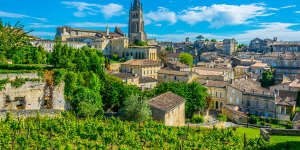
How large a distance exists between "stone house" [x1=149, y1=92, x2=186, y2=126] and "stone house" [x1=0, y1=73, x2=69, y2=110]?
8.28 m

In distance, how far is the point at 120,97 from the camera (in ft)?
100

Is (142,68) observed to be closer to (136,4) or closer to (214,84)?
(214,84)

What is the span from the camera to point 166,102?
23922 mm

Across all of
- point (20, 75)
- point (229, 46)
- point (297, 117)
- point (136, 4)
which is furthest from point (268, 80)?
point (136, 4)

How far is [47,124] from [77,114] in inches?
197

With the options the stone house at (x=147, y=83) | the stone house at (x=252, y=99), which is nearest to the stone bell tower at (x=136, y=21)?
the stone house at (x=147, y=83)

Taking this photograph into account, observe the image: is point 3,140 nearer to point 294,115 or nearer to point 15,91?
point 15,91

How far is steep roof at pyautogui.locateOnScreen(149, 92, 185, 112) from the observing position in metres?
22.6

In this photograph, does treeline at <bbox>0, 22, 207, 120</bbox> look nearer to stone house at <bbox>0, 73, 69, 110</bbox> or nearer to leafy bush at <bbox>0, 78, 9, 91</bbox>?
stone house at <bbox>0, 73, 69, 110</bbox>

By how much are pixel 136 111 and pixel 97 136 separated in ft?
19.8

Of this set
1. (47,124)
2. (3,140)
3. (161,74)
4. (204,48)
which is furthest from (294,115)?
(204,48)

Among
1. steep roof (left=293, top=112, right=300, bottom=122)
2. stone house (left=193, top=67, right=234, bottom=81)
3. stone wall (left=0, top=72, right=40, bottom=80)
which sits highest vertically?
stone wall (left=0, top=72, right=40, bottom=80)

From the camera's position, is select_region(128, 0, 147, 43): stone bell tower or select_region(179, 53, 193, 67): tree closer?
select_region(179, 53, 193, 67): tree

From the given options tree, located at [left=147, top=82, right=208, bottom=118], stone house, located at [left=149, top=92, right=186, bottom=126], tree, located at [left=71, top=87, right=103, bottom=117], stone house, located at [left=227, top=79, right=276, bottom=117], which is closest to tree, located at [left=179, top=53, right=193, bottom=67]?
stone house, located at [left=227, top=79, right=276, bottom=117]
